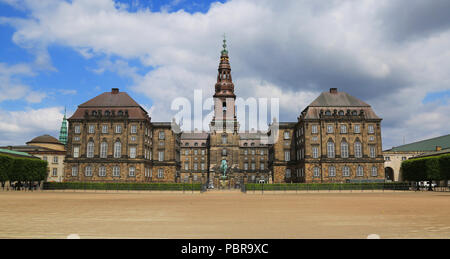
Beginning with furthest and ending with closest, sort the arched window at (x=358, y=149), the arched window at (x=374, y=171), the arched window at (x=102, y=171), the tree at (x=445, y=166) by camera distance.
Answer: the arched window at (x=102, y=171), the arched window at (x=358, y=149), the arched window at (x=374, y=171), the tree at (x=445, y=166)

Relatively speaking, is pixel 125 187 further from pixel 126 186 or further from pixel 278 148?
pixel 278 148

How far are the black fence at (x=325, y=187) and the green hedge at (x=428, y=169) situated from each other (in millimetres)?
7050

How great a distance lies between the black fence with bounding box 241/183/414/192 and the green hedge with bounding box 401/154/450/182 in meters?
7.05

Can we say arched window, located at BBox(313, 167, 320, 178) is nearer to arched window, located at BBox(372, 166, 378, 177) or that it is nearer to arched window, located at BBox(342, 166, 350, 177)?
arched window, located at BBox(342, 166, 350, 177)

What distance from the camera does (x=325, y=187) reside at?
53844 mm

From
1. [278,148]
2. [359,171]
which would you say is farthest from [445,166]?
[278,148]

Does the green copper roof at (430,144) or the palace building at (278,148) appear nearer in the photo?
the palace building at (278,148)

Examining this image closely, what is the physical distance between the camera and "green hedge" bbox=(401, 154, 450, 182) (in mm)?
56731

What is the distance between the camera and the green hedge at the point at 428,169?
56731 millimetres

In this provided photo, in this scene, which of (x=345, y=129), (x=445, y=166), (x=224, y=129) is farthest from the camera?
(x=224, y=129)

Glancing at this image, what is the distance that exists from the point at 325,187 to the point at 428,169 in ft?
72.2

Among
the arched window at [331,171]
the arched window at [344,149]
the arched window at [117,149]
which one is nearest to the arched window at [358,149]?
the arched window at [344,149]

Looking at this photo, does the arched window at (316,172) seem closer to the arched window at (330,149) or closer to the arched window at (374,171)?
the arched window at (330,149)
